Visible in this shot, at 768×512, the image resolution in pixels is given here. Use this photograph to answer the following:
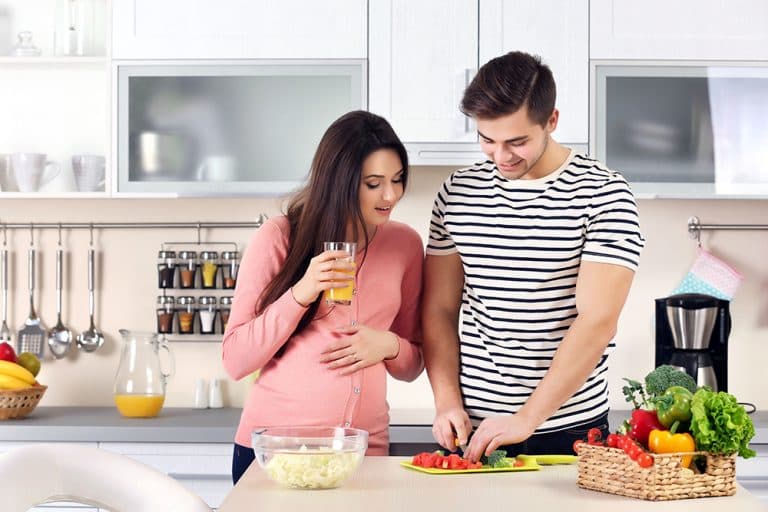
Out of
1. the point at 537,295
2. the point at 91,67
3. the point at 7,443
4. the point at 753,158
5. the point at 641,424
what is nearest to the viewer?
the point at 641,424

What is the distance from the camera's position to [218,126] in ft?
10.6

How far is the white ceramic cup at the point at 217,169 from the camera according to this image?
3.21 meters

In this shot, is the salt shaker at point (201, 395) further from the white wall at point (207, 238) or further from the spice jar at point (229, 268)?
the spice jar at point (229, 268)

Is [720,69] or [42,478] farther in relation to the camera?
[720,69]

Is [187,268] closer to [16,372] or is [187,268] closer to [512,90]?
[16,372]

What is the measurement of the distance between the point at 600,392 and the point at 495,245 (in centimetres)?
36

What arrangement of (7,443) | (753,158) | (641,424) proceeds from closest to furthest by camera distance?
(641,424), (7,443), (753,158)

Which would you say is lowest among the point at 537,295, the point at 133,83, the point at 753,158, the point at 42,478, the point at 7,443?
the point at 7,443

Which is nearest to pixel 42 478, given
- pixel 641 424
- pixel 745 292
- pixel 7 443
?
pixel 641 424

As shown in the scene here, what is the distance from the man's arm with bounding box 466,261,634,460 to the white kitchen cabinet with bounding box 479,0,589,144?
1.30 m

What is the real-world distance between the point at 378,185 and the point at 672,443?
741 millimetres

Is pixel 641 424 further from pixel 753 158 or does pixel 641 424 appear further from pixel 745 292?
pixel 745 292

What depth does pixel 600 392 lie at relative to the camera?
2066 mm

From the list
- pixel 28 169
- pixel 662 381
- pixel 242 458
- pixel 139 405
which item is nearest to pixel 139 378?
pixel 139 405
